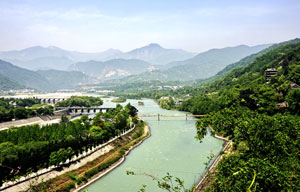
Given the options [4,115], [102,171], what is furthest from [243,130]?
[4,115]

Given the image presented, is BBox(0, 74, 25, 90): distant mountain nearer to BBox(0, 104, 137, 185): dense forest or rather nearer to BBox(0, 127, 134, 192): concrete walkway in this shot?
BBox(0, 104, 137, 185): dense forest

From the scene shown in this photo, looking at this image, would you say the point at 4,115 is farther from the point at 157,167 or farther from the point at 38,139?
the point at 157,167

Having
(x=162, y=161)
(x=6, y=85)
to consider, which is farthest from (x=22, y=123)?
(x=6, y=85)

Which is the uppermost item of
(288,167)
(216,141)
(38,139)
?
(288,167)

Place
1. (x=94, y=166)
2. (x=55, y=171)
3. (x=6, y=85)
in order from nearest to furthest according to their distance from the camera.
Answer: (x=55, y=171) < (x=94, y=166) < (x=6, y=85)

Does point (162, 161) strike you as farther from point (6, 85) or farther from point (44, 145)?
point (6, 85)

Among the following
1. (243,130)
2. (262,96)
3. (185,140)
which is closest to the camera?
(243,130)

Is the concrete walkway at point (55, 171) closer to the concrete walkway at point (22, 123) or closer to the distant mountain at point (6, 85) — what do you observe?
the concrete walkway at point (22, 123)
